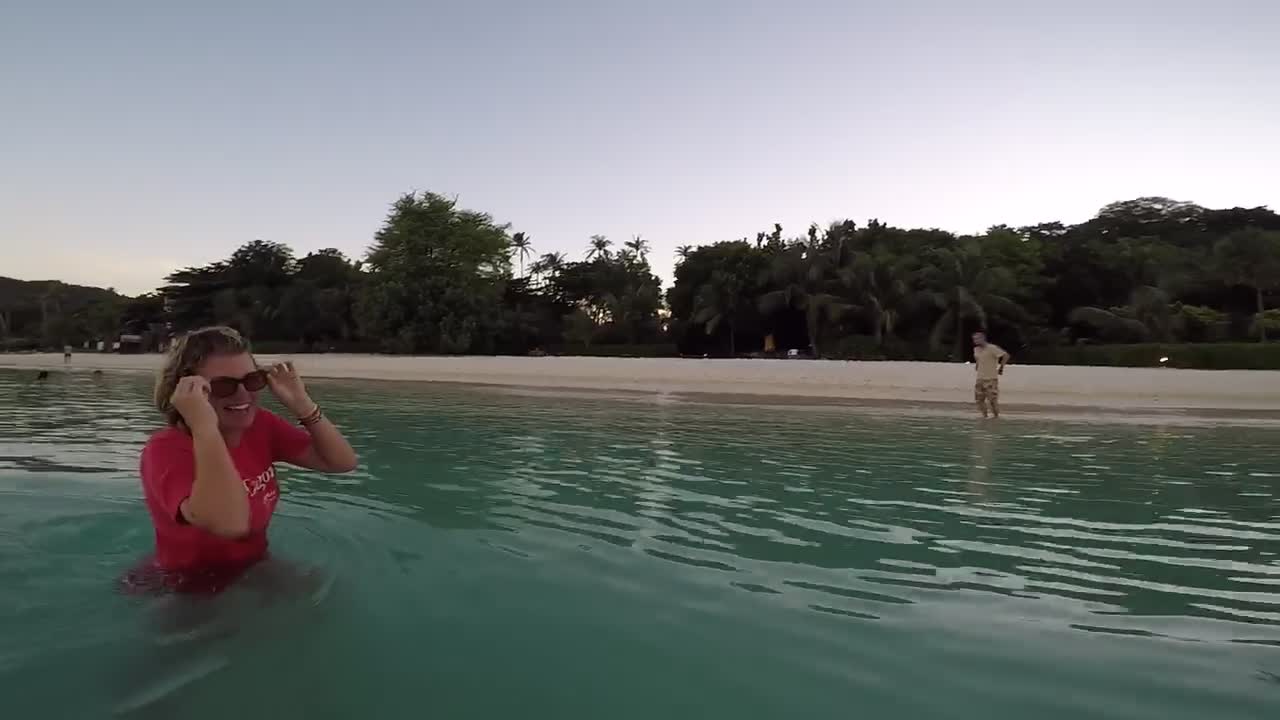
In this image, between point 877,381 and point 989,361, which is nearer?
point 989,361

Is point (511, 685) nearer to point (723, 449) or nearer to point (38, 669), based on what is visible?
point (38, 669)

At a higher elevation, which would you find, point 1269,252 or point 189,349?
point 1269,252

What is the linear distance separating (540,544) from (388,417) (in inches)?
461

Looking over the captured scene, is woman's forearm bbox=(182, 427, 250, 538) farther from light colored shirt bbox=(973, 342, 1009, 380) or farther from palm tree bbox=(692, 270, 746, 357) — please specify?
palm tree bbox=(692, 270, 746, 357)

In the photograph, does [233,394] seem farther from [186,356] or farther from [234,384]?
[186,356]

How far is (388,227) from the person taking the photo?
56.9 m

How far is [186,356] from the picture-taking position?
132 inches

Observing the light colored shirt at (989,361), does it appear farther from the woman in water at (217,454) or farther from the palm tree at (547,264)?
the palm tree at (547,264)

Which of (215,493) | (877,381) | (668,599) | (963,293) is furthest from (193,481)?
(963,293)

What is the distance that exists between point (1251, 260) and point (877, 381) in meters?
28.5

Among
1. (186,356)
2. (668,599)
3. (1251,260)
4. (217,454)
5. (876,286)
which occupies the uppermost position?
(1251,260)

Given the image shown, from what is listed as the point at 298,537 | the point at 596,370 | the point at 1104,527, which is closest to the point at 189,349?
the point at 298,537

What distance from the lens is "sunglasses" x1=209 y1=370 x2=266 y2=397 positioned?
10.9 ft

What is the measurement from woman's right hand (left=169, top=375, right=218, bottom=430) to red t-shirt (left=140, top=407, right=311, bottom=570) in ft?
0.83
